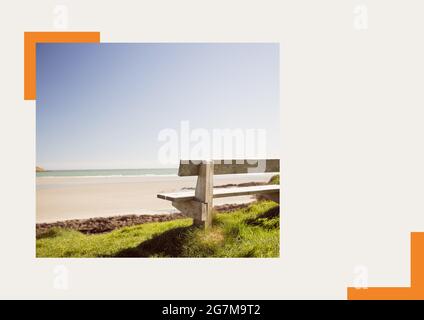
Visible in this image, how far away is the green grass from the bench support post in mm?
169

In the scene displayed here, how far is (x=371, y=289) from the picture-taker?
345cm

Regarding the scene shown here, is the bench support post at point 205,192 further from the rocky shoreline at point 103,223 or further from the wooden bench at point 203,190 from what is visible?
the rocky shoreline at point 103,223

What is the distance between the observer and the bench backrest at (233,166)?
4293 mm

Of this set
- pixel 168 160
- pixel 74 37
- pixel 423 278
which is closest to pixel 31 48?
pixel 74 37

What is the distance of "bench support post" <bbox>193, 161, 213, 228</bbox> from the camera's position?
4328mm

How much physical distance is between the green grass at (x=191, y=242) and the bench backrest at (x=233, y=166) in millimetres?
759

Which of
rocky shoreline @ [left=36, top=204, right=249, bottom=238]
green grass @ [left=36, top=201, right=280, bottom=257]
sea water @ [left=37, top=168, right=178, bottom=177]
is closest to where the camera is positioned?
green grass @ [left=36, top=201, right=280, bottom=257]

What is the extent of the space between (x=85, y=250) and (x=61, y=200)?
282 inches

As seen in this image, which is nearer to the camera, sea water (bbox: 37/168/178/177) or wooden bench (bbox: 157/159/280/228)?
wooden bench (bbox: 157/159/280/228)

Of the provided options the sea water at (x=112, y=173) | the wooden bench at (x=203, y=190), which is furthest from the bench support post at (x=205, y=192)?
the sea water at (x=112, y=173)

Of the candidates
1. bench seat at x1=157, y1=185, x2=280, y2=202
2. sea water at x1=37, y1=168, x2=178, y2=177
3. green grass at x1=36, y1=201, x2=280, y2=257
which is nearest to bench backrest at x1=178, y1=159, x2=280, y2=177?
bench seat at x1=157, y1=185, x2=280, y2=202

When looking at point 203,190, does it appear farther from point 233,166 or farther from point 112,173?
point 112,173

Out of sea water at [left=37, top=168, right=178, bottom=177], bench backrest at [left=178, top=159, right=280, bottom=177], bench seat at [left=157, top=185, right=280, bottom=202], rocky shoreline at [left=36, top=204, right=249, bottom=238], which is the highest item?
bench backrest at [left=178, top=159, right=280, bottom=177]

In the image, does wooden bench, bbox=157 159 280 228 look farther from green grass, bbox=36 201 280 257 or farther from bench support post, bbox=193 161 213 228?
green grass, bbox=36 201 280 257
